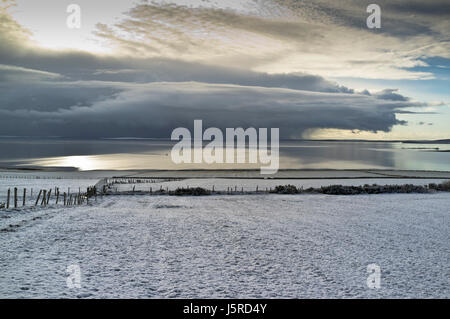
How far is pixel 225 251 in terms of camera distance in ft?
45.7

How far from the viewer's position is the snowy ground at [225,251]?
10164mm

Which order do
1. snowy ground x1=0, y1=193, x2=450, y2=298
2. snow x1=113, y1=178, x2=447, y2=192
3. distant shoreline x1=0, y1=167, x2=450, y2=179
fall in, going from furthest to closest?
distant shoreline x1=0, y1=167, x2=450, y2=179, snow x1=113, y1=178, x2=447, y2=192, snowy ground x1=0, y1=193, x2=450, y2=298

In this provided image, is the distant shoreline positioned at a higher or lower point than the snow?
higher

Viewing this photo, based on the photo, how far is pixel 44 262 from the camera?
12.0 m

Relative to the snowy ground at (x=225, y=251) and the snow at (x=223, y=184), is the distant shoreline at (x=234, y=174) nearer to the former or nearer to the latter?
the snow at (x=223, y=184)

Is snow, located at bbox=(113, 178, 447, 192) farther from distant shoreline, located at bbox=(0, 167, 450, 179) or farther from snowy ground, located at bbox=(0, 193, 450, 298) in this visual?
snowy ground, located at bbox=(0, 193, 450, 298)

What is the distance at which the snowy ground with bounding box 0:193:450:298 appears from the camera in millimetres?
10164

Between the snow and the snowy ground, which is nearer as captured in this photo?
the snowy ground

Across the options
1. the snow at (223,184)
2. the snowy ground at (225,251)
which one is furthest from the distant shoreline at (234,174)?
the snowy ground at (225,251)

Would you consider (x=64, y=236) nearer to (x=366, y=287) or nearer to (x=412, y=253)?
(x=366, y=287)

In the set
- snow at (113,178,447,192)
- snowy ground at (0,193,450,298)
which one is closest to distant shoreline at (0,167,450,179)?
snow at (113,178,447,192)

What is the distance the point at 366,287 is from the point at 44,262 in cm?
1116

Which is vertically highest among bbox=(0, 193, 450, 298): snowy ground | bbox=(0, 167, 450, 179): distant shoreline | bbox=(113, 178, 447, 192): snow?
bbox=(0, 167, 450, 179): distant shoreline
